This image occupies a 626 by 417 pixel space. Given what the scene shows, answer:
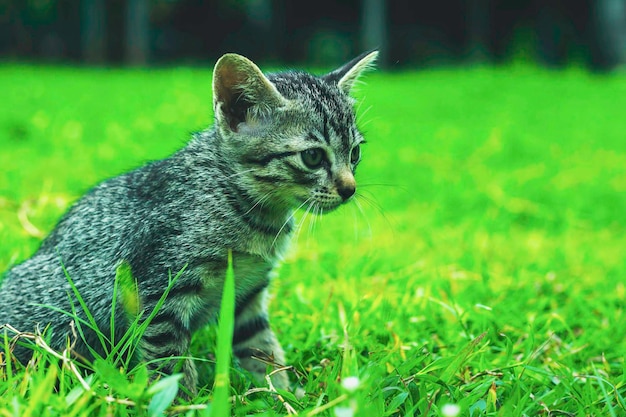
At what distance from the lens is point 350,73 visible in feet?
10.3

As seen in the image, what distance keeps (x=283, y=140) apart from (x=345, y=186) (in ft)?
1.04

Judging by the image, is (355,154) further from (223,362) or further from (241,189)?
(223,362)

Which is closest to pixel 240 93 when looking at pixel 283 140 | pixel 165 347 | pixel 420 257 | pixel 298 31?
pixel 283 140

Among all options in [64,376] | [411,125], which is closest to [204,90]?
[411,125]

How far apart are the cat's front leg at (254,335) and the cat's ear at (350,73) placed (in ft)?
3.28

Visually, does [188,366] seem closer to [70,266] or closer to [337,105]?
[70,266]

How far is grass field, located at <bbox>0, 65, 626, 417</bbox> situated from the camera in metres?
2.33

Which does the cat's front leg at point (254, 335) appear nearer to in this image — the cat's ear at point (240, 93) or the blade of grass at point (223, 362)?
the cat's ear at point (240, 93)

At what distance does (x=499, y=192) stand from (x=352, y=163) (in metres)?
3.80

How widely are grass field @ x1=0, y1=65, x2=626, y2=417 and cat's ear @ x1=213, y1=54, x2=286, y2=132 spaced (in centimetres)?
53

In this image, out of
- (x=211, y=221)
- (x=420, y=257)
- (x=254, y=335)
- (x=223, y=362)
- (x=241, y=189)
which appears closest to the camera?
(x=223, y=362)

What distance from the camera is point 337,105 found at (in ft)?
9.77

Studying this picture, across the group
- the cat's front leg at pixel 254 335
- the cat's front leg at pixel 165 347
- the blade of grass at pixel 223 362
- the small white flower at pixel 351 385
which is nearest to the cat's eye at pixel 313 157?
the cat's front leg at pixel 254 335

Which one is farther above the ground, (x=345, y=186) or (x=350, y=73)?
(x=350, y=73)
